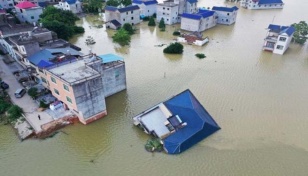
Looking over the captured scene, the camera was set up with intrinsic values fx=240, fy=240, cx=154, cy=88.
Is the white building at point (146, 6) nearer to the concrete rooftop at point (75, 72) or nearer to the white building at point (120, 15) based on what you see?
the white building at point (120, 15)

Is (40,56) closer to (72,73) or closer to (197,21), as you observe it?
(72,73)

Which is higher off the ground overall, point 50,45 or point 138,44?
point 50,45

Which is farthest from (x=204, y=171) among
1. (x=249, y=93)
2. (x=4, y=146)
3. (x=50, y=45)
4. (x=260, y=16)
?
(x=260, y=16)

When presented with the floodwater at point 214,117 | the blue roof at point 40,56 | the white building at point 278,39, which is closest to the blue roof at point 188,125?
the floodwater at point 214,117

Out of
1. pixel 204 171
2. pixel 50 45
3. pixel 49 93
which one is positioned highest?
pixel 50 45

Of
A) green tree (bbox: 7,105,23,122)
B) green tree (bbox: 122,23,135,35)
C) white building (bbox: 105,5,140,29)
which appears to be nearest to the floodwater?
green tree (bbox: 7,105,23,122)

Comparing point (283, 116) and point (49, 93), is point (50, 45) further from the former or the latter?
point (283, 116)

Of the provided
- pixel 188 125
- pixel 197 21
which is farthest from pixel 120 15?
pixel 188 125
